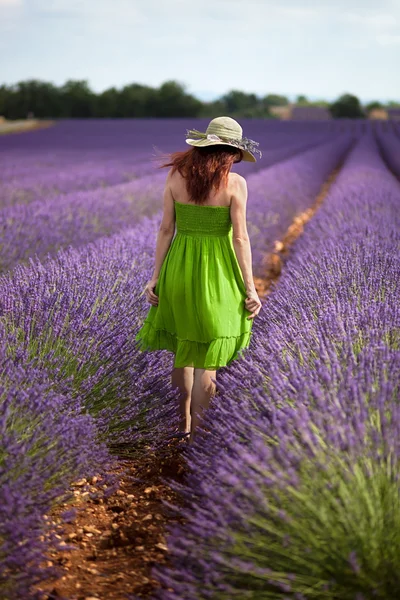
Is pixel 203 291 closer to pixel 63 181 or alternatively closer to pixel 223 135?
pixel 223 135

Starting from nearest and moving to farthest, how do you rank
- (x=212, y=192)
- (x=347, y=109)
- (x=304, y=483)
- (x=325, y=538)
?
(x=325, y=538)
(x=304, y=483)
(x=212, y=192)
(x=347, y=109)

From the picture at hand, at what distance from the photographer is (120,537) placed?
221cm

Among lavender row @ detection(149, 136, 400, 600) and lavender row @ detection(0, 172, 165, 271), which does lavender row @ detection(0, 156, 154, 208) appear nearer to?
lavender row @ detection(0, 172, 165, 271)

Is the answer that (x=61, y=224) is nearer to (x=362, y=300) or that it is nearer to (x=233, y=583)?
(x=362, y=300)

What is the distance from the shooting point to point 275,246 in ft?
23.9

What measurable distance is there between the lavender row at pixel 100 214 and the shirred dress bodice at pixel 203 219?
2164 mm

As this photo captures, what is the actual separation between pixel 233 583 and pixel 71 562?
2.01ft

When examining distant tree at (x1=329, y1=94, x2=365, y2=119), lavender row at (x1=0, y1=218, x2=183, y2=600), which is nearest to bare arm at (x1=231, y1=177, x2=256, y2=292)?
lavender row at (x1=0, y1=218, x2=183, y2=600)

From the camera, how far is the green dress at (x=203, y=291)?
8.39 ft

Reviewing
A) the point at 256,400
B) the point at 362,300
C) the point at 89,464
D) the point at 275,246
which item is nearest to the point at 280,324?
the point at 362,300

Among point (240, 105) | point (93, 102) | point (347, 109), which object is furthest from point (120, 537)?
point (347, 109)

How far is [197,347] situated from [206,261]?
0.31m

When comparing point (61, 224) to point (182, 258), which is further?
point (61, 224)

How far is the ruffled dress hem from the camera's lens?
8.36 ft
